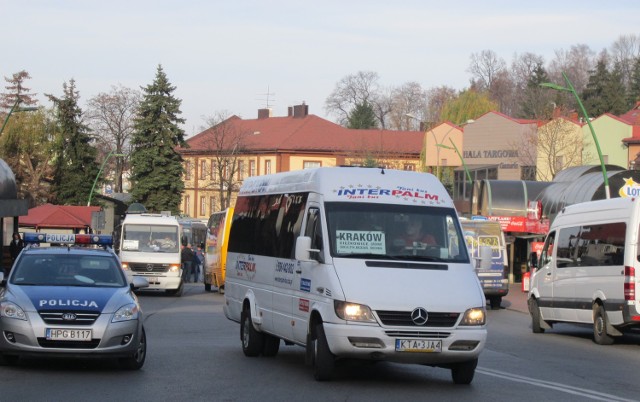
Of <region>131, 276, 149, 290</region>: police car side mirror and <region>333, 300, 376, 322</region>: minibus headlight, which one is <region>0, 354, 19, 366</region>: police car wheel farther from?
<region>333, 300, 376, 322</region>: minibus headlight

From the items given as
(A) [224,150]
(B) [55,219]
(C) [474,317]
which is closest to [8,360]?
(C) [474,317]

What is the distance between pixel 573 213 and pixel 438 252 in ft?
34.7

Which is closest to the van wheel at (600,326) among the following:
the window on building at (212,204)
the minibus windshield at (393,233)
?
the minibus windshield at (393,233)

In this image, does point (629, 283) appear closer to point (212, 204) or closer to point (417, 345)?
point (417, 345)

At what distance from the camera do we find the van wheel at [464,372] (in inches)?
511

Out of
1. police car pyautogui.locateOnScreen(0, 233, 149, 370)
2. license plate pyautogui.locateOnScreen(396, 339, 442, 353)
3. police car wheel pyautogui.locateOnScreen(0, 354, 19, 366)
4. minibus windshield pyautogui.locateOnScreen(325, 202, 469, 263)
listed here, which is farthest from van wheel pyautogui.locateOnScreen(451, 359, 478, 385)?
police car wheel pyautogui.locateOnScreen(0, 354, 19, 366)

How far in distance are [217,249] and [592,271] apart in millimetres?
20827

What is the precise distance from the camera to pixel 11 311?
1328 cm

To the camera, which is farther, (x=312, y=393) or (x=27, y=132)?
(x=27, y=132)

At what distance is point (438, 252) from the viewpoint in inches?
526

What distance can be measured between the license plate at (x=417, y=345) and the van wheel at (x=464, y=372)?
743mm

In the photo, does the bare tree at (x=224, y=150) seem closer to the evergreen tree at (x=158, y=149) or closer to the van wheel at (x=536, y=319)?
the evergreen tree at (x=158, y=149)

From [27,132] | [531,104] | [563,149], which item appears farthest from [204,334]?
[531,104]

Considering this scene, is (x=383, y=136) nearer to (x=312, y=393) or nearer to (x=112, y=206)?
(x=112, y=206)
